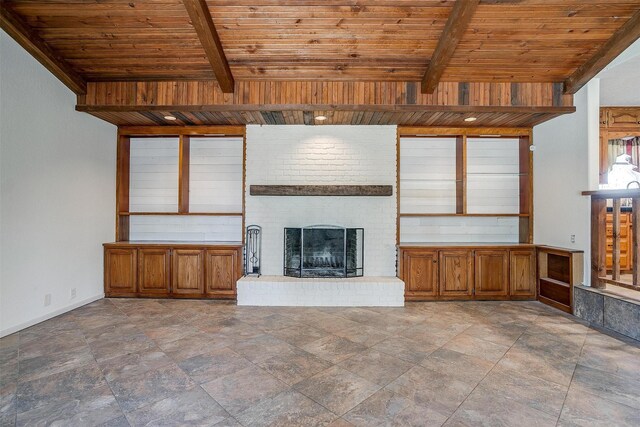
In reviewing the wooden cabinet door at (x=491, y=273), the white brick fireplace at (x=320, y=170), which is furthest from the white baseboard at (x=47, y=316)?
the wooden cabinet door at (x=491, y=273)

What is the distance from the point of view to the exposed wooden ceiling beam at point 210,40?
9.62 feet

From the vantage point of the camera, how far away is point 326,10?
308 cm

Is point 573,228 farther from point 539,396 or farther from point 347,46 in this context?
point 347,46

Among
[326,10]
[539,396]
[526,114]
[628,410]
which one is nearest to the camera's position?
[628,410]

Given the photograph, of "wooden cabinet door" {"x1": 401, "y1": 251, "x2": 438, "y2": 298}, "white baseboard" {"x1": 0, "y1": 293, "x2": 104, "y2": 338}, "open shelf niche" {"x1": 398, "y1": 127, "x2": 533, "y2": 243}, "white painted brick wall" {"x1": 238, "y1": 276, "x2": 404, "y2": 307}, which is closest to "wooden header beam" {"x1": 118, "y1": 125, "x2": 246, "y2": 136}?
"white painted brick wall" {"x1": 238, "y1": 276, "x2": 404, "y2": 307}

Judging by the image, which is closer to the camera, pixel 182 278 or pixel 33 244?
pixel 33 244

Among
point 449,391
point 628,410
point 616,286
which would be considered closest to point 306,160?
point 449,391

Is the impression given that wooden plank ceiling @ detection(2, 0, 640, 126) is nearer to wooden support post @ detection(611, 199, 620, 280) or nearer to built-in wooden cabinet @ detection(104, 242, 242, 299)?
wooden support post @ detection(611, 199, 620, 280)

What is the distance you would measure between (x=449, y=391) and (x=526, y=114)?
12.4 ft

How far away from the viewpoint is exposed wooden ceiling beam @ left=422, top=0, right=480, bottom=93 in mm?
2879

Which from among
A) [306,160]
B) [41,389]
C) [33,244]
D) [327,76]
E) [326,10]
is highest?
[326,10]

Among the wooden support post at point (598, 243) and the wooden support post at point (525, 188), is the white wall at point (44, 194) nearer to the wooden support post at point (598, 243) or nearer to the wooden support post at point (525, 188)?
the wooden support post at point (525, 188)

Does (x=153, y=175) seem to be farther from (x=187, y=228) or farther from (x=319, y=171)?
(x=319, y=171)

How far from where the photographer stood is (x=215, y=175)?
17.0ft
